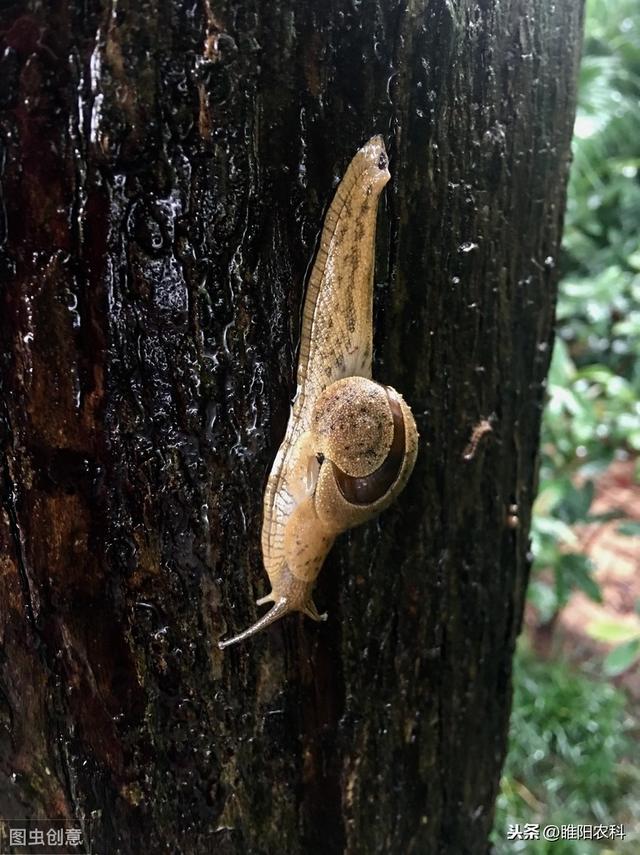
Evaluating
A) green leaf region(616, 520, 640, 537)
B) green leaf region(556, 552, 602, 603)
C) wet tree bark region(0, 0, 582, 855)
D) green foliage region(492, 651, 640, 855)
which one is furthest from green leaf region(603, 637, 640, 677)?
wet tree bark region(0, 0, 582, 855)

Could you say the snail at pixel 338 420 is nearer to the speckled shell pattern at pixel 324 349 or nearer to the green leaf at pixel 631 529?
→ the speckled shell pattern at pixel 324 349

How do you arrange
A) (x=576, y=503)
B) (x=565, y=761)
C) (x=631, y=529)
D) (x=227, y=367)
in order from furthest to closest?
(x=565, y=761) → (x=576, y=503) → (x=631, y=529) → (x=227, y=367)

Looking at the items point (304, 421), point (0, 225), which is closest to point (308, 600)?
point (304, 421)

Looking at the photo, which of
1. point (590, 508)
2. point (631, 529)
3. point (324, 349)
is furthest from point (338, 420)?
point (590, 508)

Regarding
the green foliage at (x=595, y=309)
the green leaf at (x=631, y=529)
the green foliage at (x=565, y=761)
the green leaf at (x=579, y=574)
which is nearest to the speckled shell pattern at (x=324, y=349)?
the green foliage at (x=595, y=309)

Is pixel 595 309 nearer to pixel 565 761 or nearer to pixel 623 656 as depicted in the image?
pixel 623 656

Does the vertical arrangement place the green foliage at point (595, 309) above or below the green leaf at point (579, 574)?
above

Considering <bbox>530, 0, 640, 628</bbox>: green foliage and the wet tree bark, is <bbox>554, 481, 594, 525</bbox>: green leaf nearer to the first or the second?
<bbox>530, 0, 640, 628</bbox>: green foliage

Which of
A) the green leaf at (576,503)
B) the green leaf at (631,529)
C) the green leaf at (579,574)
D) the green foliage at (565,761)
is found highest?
the green leaf at (576,503)
